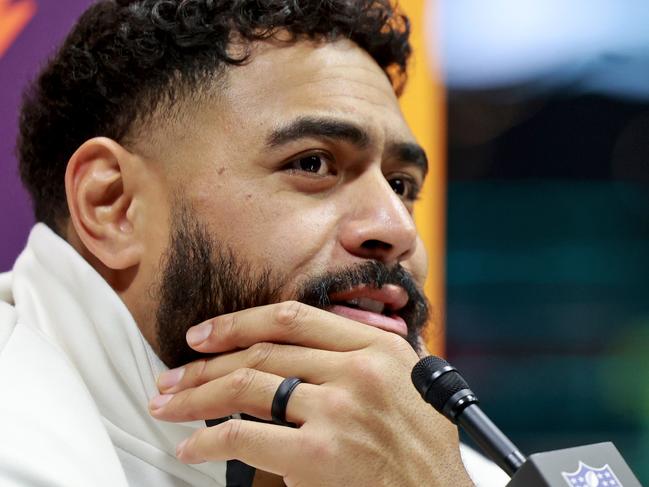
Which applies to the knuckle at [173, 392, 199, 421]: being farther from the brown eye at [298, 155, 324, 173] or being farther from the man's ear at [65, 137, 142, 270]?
the brown eye at [298, 155, 324, 173]

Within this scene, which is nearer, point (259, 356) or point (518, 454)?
point (518, 454)

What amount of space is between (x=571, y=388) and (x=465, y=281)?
0.42m

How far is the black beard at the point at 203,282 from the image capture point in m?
1.45

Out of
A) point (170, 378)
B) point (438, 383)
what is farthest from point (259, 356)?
point (438, 383)

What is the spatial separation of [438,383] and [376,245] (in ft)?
1.60

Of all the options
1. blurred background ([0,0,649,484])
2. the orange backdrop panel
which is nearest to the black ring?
the orange backdrop panel

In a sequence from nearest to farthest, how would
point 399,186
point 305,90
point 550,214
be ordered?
1. point 305,90
2. point 399,186
3. point 550,214

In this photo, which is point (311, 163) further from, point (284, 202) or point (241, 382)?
point (241, 382)

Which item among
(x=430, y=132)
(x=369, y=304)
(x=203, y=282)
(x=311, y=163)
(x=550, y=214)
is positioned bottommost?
(x=203, y=282)

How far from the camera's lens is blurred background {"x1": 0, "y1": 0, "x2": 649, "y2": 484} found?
2566 millimetres

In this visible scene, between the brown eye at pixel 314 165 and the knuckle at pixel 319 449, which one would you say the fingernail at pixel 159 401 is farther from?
the brown eye at pixel 314 165

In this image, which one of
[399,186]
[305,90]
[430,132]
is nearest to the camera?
[305,90]

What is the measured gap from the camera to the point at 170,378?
1428 millimetres

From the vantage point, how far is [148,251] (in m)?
1.53
